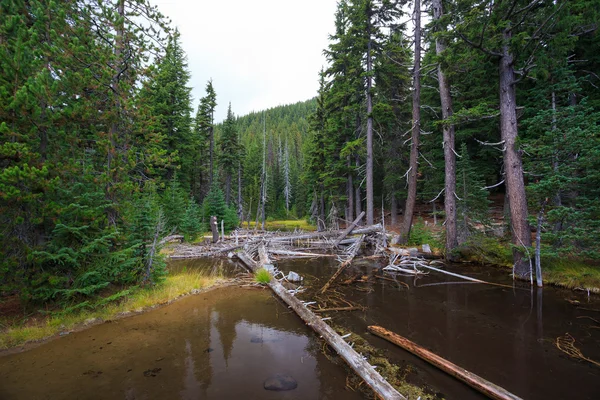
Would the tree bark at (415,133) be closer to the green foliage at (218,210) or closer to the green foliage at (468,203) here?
the green foliage at (468,203)

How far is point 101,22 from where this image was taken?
6781 millimetres

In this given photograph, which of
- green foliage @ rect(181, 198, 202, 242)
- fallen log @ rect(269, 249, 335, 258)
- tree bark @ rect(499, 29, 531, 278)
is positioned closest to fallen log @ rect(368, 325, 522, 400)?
tree bark @ rect(499, 29, 531, 278)

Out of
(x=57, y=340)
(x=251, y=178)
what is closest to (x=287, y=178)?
(x=251, y=178)

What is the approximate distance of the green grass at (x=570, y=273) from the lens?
7543 millimetres

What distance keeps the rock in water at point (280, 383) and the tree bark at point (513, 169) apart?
29.0 feet

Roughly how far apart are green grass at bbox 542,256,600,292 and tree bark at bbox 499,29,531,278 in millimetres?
567

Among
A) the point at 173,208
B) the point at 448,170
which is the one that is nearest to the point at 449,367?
the point at 448,170

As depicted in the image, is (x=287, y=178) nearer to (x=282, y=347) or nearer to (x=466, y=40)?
(x=466, y=40)

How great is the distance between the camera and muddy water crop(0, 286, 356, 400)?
371 centimetres

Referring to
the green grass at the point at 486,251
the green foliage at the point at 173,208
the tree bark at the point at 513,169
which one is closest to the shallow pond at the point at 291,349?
the tree bark at the point at 513,169

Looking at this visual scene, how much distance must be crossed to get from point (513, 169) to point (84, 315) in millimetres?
13819

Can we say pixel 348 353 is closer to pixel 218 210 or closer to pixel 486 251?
pixel 486 251

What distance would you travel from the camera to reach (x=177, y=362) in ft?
14.8

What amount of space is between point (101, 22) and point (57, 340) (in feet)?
25.9
